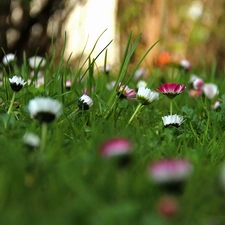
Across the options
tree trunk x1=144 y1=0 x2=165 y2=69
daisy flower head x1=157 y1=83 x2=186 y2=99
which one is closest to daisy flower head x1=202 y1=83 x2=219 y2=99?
daisy flower head x1=157 y1=83 x2=186 y2=99

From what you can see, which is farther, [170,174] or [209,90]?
[209,90]

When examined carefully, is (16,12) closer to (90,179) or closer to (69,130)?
(69,130)

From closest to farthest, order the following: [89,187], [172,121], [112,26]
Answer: [89,187], [172,121], [112,26]

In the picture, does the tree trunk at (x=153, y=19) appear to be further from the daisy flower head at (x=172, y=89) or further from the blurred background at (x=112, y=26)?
the daisy flower head at (x=172, y=89)

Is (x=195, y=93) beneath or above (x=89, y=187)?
beneath

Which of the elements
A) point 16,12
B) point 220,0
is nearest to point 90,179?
point 16,12

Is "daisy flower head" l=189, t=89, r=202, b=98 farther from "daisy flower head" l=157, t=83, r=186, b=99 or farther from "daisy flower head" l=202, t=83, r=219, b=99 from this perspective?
"daisy flower head" l=157, t=83, r=186, b=99

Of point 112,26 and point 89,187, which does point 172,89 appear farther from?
point 112,26

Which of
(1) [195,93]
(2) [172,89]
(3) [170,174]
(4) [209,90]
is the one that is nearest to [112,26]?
(1) [195,93]
